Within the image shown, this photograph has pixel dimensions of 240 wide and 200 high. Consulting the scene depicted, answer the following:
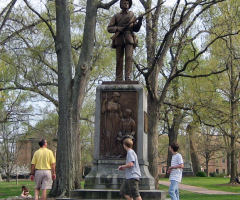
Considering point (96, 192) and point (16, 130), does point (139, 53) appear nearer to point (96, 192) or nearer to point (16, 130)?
point (96, 192)

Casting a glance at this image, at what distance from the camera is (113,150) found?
1034 centimetres

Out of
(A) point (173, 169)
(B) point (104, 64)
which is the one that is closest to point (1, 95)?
(B) point (104, 64)

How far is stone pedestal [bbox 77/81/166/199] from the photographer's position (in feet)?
32.5

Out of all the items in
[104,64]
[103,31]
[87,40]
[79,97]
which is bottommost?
[79,97]

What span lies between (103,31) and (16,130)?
24.8m

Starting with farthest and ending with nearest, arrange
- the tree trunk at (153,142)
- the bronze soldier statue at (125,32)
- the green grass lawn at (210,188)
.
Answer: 1. the tree trunk at (153,142)
2. the green grass lawn at (210,188)
3. the bronze soldier statue at (125,32)

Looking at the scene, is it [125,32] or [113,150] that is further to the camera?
[125,32]

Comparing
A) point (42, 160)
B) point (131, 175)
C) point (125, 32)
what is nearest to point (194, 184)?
point (125, 32)

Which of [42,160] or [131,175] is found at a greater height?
[42,160]

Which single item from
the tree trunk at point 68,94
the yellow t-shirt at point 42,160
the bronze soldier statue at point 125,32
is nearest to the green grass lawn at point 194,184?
the tree trunk at point 68,94

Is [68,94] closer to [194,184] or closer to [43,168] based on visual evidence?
[43,168]

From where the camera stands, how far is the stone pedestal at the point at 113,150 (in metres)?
9.91

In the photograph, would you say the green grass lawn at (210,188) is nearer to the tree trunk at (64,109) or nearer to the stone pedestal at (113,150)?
the tree trunk at (64,109)

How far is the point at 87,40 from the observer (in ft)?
48.9
